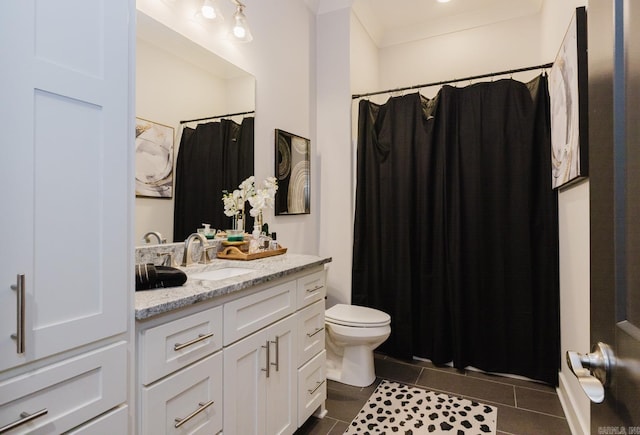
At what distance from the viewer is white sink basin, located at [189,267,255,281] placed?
1685mm

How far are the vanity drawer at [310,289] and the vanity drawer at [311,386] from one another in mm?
322

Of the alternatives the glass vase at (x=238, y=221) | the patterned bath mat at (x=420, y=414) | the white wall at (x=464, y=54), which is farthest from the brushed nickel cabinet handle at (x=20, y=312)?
the white wall at (x=464, y=54)

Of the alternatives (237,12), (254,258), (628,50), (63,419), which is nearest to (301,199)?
(254,258)

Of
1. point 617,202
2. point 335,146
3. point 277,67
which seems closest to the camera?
point 617,202

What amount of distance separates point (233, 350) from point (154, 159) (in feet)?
3.19

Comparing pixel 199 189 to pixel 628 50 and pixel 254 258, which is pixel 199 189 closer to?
pixel 254 258

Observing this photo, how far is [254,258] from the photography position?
2.01m

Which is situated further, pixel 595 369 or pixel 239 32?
pixel 239 32

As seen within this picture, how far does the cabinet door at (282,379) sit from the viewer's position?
1.57 m

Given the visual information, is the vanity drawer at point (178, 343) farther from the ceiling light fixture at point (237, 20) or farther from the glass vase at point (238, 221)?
the ceiling light fixture at point (237, 20)

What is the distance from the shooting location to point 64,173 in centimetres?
84

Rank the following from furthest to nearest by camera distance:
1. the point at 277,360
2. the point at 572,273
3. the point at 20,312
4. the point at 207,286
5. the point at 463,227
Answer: the point at 463,227 < the point at 572,273 < the point at 277,360 < the point at 207,286 < the point at 20,312

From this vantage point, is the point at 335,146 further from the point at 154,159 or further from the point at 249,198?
the point at 154,159

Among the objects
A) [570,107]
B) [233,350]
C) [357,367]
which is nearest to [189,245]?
[233,350]
